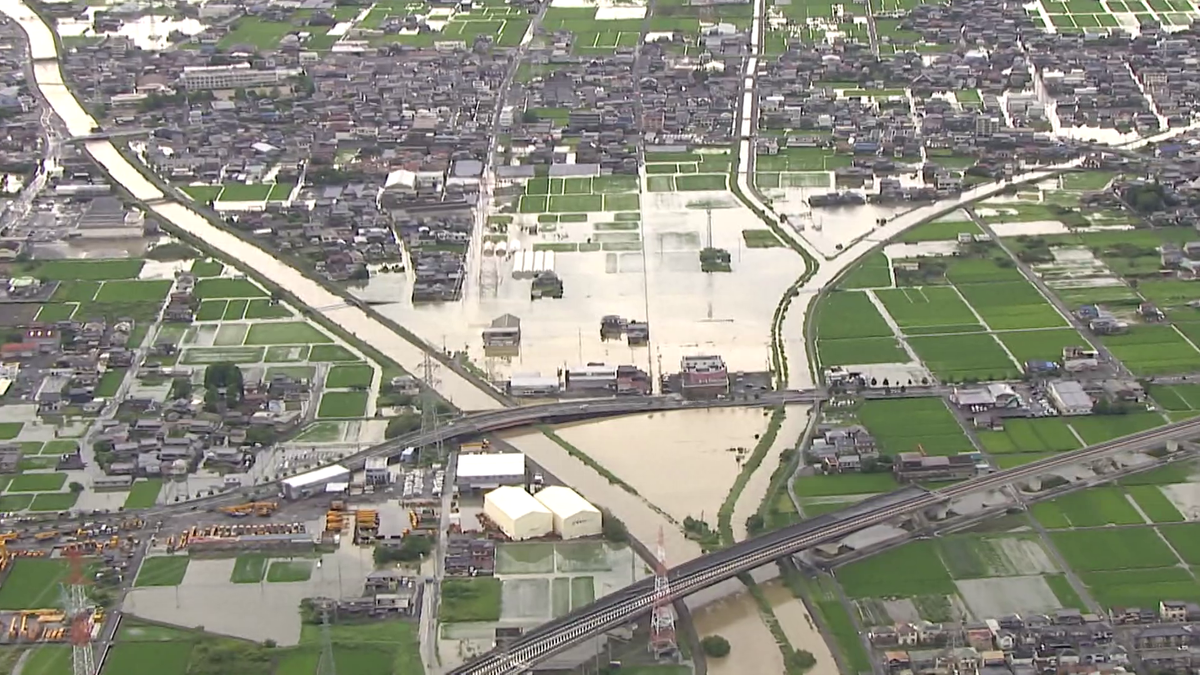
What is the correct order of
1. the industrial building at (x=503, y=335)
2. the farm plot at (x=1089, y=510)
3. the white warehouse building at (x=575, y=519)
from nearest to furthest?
the white warehouse building at (x=575, y=519)
the farm plot at (x=1089, y=510)
the industrial building at (x=503, y=335)

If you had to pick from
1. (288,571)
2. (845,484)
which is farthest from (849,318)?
(288,571)

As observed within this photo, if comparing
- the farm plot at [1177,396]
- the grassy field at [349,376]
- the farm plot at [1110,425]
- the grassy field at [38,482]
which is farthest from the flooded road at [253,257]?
the farm plot at [1177,396]

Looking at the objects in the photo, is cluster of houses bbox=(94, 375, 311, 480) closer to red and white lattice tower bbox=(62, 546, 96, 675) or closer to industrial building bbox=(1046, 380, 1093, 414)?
red and white lattice tower bbox=(62, 546, 96, 675)

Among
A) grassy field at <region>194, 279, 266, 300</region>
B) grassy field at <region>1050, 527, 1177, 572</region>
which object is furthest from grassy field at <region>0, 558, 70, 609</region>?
grassy field at <region>1050, 527, 1177, 572</region>

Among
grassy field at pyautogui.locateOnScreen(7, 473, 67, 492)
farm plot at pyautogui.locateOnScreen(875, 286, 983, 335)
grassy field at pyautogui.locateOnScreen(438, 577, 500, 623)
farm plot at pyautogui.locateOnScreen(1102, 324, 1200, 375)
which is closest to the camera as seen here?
grassy field at pyautogui.locateOnScreen(438, 577, 500, 623)

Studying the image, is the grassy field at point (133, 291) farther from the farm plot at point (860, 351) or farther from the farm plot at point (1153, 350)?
the farm plot at point (1153, 350)

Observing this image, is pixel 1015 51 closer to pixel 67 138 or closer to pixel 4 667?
pixel 67 138

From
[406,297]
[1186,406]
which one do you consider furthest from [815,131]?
[1186,406]
